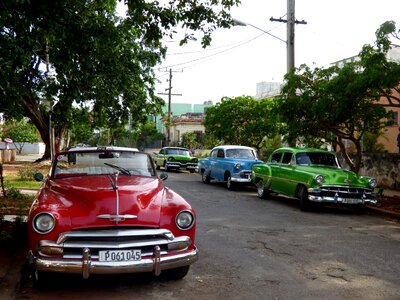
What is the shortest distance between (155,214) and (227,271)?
1476mm

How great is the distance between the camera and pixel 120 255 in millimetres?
4836

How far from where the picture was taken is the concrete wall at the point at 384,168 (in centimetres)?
1719

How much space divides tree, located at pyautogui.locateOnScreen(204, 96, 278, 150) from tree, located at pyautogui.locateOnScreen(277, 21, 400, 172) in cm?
869

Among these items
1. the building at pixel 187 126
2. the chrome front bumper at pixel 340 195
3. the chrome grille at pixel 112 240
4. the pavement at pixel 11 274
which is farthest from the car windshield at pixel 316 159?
the building at pixel 187 126

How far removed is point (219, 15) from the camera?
8.61 metres

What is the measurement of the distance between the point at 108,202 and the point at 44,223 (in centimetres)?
69

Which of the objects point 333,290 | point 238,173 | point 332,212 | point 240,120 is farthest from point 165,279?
point 240,120

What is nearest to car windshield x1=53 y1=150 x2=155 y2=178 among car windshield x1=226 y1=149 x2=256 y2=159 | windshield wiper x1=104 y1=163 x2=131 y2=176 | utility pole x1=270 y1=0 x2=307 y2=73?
windshield wiper x1=104 y1=163 x2=131 y2=176

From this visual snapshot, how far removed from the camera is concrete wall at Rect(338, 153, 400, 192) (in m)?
17.2

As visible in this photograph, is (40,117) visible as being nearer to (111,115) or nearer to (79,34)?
(111,115)

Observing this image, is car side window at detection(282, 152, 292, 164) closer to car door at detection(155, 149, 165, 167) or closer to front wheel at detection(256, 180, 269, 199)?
front wheel at detection(256, 180, 269, 199)

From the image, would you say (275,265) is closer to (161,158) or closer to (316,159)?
(316,159)

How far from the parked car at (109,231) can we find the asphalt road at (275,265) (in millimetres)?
355

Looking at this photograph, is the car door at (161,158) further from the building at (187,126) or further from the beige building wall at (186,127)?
the beige building wall at (186,127)
